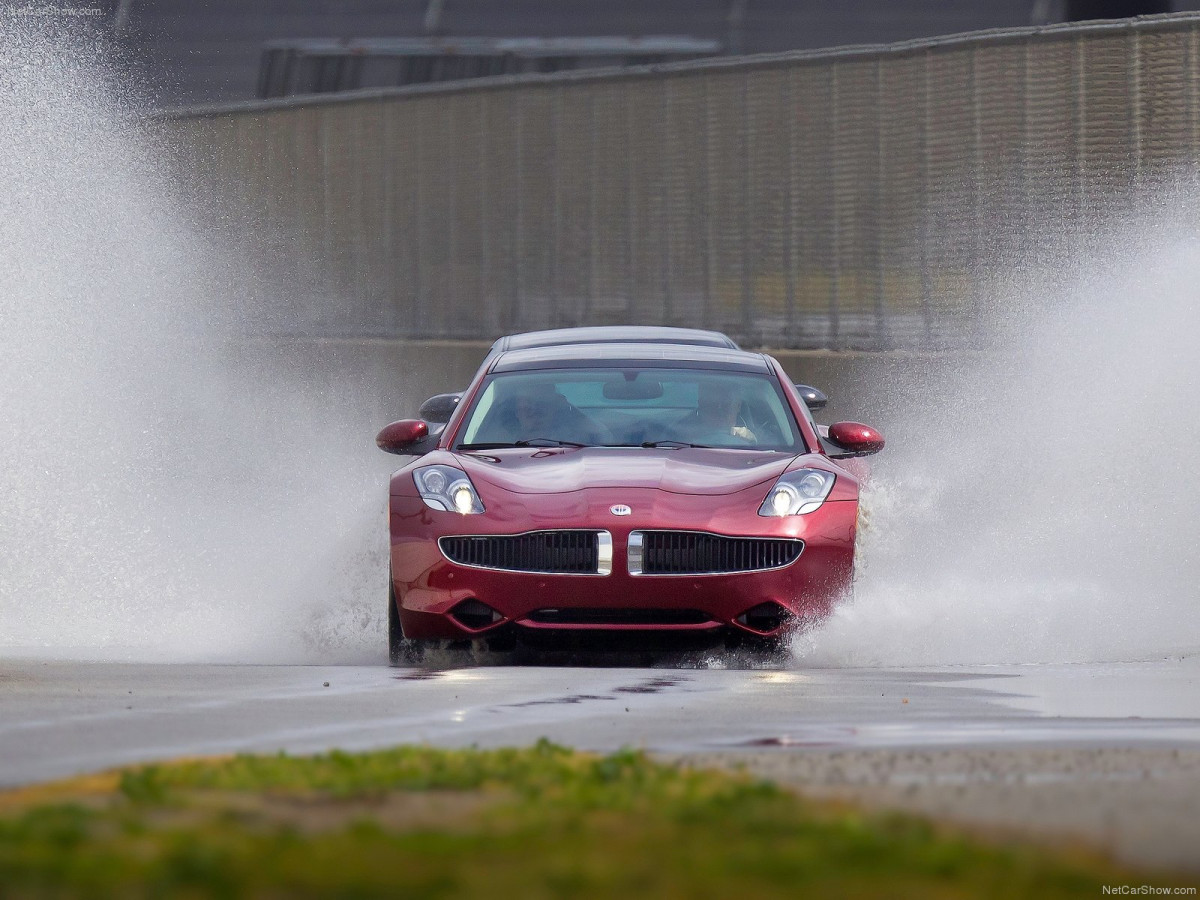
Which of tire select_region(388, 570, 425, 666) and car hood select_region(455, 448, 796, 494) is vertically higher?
car hood select_region(455, 448, 796, 494)

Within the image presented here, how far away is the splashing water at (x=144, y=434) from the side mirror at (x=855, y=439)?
2.29 metres

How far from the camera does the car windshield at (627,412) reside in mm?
9711

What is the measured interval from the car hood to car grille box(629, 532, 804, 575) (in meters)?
0.27

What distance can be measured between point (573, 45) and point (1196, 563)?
701 inches

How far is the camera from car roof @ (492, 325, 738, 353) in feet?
36.3

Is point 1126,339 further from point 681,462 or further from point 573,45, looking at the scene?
point 573,45

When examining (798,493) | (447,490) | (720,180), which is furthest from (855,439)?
(720,180)

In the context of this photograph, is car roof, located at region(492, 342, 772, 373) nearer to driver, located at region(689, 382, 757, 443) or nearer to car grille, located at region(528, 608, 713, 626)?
driver, located at region(689, 382, 757, 443)

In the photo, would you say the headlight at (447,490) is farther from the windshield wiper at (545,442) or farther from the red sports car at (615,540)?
the windshield wiper at (545,442)

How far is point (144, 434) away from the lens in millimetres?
15703

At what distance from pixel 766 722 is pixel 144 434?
10002mm

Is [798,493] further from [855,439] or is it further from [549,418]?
[549,418]

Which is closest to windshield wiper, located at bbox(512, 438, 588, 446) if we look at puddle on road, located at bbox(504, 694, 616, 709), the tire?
the tire

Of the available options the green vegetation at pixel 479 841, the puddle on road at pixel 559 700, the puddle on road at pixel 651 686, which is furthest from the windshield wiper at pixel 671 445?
the green vegetation at pixel 479 841
